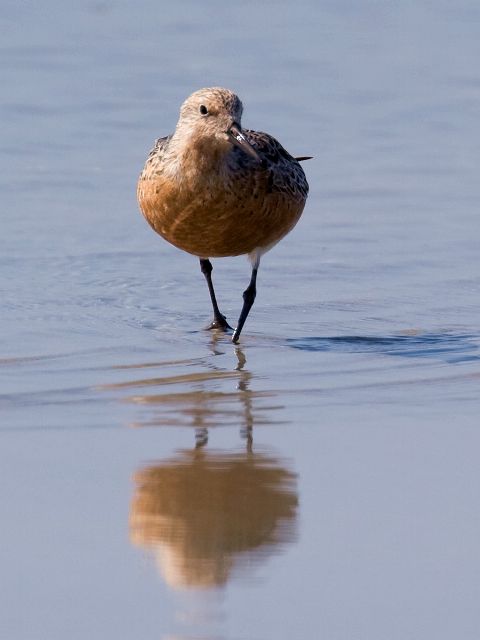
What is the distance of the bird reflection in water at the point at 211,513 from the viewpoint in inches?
196

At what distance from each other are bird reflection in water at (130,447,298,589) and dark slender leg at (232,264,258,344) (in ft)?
7.06

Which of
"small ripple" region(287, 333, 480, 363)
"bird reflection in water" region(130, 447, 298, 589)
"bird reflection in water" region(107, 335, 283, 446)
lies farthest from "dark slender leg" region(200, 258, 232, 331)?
"bird reflection in water" region(130, 447, 298, 589)

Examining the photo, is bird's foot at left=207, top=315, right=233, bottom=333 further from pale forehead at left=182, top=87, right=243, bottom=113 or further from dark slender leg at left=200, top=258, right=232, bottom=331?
pale forehead at left=182, top=87, right=243, bottom=113

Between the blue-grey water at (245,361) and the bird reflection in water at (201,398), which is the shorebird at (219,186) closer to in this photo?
the blue-grey water at (245,361)

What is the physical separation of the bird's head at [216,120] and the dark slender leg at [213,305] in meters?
1.03

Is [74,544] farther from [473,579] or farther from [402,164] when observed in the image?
[402,164]

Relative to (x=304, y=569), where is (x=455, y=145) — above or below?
below

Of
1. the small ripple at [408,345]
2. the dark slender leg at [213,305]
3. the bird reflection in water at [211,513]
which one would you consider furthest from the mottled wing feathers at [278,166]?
the bird reflection in water at [211,513]

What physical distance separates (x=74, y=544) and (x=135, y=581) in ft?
1.11

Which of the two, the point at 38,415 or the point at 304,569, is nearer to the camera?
the point at 304,569

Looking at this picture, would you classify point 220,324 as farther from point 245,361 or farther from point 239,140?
point 239,140

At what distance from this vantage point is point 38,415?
6.49 m

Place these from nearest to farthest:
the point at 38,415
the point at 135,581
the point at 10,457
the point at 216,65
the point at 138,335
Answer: the point at 135,581
the point at 10,457
the point at 38,415
the point at 138,335
the point at 216,65

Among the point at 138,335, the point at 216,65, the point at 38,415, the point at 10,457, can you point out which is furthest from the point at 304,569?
the point at 216,65
